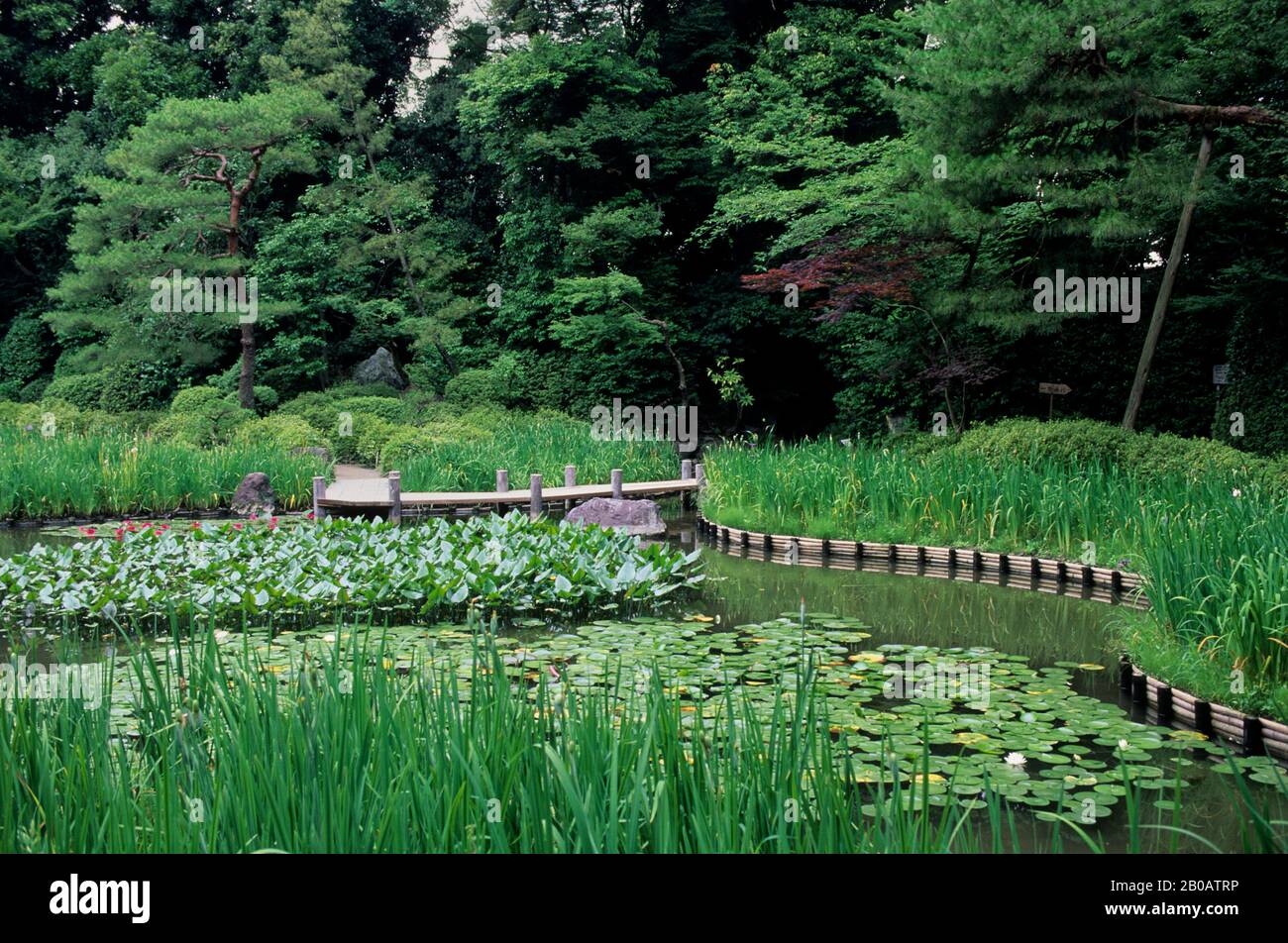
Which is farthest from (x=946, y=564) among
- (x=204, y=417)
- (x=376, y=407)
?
(x=204, y=417)

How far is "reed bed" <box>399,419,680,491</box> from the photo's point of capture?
483 inches

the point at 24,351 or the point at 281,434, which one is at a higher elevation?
the point at 24,351

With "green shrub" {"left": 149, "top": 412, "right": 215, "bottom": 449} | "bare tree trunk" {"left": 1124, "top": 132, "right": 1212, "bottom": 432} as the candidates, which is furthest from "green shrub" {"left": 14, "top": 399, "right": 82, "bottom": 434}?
"bare tree trunk" {"left": 1124, "top": 132, "right": 1212, "bottom": 432}

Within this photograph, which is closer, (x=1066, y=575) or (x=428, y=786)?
(x=428, y=786)

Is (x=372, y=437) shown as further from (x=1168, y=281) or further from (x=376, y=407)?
(x=1168, y=281)

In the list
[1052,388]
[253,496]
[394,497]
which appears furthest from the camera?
[1052,388]

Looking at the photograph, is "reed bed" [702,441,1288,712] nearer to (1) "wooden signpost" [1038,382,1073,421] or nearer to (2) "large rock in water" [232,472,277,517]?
(1) "wooden signpost" [1038,382,1073,421]

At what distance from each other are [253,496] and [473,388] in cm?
636

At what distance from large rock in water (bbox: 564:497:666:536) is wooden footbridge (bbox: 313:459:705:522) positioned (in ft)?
2.45

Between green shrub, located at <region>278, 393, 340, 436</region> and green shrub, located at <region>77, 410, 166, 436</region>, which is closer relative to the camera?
green shrub, located at <region>278, 393, 340, 436</region>

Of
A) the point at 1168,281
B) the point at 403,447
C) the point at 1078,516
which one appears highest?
the point at 1168,281

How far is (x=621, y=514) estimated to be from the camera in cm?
976
